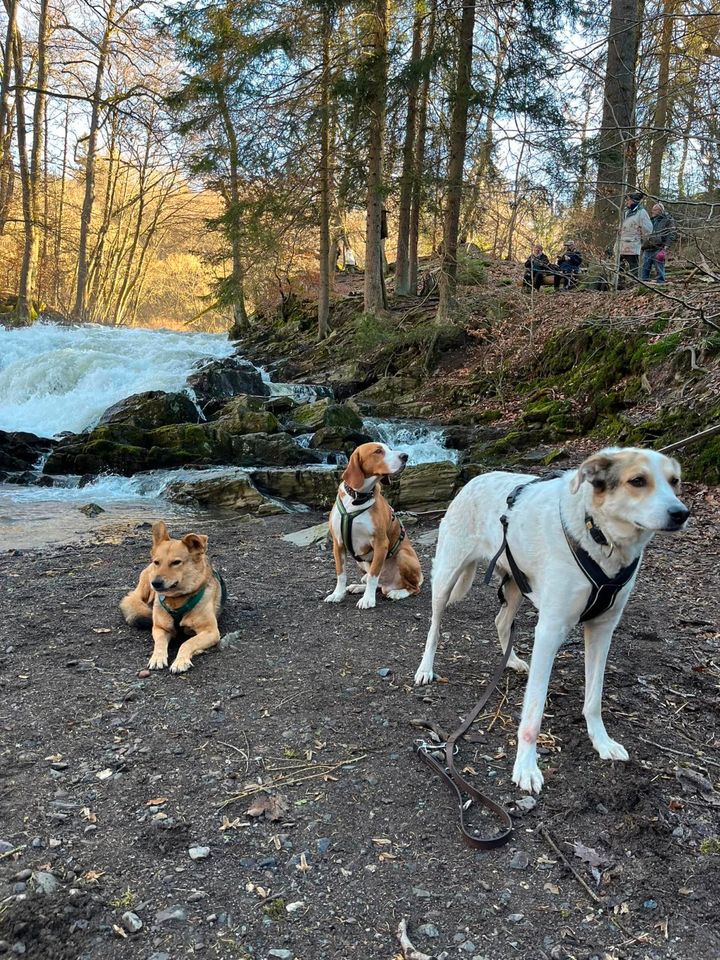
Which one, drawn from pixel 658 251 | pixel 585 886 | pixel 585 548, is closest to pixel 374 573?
pixel 585 548

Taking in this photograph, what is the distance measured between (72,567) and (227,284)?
19.3 metres

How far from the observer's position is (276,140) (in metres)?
18.3

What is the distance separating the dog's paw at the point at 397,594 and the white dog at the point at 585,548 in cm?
257

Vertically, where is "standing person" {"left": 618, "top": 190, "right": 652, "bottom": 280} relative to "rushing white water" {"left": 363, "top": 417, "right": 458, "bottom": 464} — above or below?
above

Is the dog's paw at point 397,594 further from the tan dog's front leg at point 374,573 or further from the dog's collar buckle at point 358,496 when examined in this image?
the dog's collar buckle at point 358,496

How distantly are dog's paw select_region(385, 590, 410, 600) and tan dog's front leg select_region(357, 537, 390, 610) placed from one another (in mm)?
297

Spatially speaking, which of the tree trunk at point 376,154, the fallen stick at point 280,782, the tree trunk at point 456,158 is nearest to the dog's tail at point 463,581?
the fallen stick at point 280,782

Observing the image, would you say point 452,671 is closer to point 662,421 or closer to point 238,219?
point 662,421

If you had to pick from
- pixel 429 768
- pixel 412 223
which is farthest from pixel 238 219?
pixel 429 768

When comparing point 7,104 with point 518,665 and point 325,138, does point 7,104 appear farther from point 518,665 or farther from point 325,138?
point 518,665

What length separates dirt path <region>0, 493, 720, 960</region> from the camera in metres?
2.33

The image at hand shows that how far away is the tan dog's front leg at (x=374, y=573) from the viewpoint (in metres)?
5.81

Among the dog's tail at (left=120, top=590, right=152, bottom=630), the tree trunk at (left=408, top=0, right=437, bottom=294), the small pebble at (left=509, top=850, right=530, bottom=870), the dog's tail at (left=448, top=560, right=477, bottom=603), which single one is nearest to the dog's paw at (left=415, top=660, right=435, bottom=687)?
the dog's tail at (left=448, top=560, right=477, bottom=603)

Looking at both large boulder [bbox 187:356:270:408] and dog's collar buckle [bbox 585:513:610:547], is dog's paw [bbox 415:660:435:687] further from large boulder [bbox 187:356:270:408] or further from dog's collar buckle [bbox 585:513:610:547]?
large boulder [bbox 187:356:270:408]
